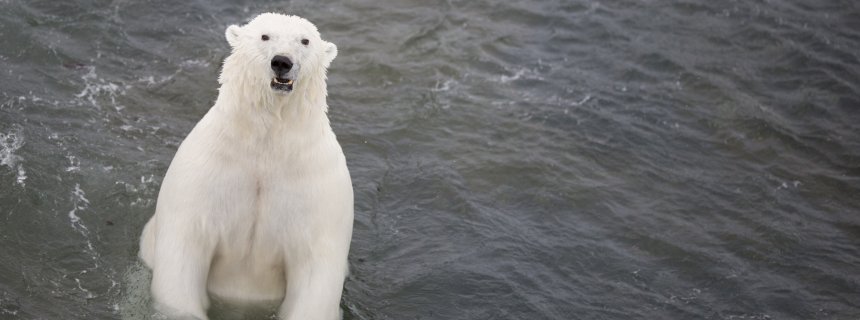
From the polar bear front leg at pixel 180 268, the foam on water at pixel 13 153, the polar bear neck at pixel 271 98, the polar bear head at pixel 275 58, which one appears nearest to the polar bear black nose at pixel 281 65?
the polar bear head at pixel 275 58

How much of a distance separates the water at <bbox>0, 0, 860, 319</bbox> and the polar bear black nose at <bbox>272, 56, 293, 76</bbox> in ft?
5.74

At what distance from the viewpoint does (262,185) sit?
6051 mm

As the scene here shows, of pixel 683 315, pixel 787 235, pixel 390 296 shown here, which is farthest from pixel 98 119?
pixel 787 235

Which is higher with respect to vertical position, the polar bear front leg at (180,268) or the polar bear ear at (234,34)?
the polar bear ear at (234,34)

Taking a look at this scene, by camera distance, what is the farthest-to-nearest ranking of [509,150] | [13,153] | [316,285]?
1. [509,150]
2. [13,153]
3. [316,285]

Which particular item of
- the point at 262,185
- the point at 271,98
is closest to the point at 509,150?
the point at 262,185

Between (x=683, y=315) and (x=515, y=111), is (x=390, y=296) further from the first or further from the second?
(x=515, y=111)

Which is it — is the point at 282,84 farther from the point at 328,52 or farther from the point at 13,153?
the point at 13,153

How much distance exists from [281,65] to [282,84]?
97 millimetres

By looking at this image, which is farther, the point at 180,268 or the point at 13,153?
the point at 13,153

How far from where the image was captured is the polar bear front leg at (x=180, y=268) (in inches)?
237

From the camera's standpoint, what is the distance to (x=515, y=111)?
33.9 feet

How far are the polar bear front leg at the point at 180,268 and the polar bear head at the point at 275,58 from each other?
0.86m

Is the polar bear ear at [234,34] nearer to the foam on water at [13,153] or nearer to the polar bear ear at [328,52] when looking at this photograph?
the polar bear ear at [328,52]
